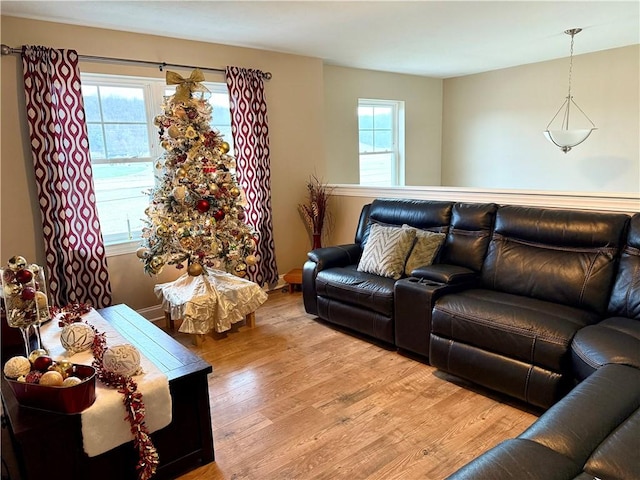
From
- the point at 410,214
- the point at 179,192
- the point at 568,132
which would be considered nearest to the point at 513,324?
the point at 410,214

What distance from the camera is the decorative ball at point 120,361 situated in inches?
71.2

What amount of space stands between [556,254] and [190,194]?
2619 mm

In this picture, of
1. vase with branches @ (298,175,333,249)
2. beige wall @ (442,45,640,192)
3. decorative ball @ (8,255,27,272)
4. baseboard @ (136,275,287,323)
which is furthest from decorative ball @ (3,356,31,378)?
beige wall @ (442,45,640,192)

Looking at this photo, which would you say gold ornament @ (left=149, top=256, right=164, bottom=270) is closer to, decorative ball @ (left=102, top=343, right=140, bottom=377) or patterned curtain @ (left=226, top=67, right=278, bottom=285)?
patterned curtain @ (left=226, top=67, right=278, bottom=285)

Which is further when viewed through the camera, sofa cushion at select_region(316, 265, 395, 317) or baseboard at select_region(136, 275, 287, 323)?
baseboard at select_region(136, 275, 287, 323)

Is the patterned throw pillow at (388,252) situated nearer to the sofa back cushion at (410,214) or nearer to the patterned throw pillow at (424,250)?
the patterned throw pillow at (424,250)

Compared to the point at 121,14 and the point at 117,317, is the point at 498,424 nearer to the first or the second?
the point at 117,317

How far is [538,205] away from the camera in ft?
10.1

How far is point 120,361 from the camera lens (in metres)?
1.81

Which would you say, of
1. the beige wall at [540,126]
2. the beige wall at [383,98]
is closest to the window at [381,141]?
the beige wall at [383,98]

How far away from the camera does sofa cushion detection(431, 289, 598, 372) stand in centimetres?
222

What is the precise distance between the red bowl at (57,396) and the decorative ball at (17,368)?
3 centimetres

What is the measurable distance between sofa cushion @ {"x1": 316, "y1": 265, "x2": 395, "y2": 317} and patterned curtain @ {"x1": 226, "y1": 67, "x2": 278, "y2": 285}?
3.51 feet

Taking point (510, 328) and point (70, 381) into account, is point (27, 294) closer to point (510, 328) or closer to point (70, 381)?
point (70, 381)
